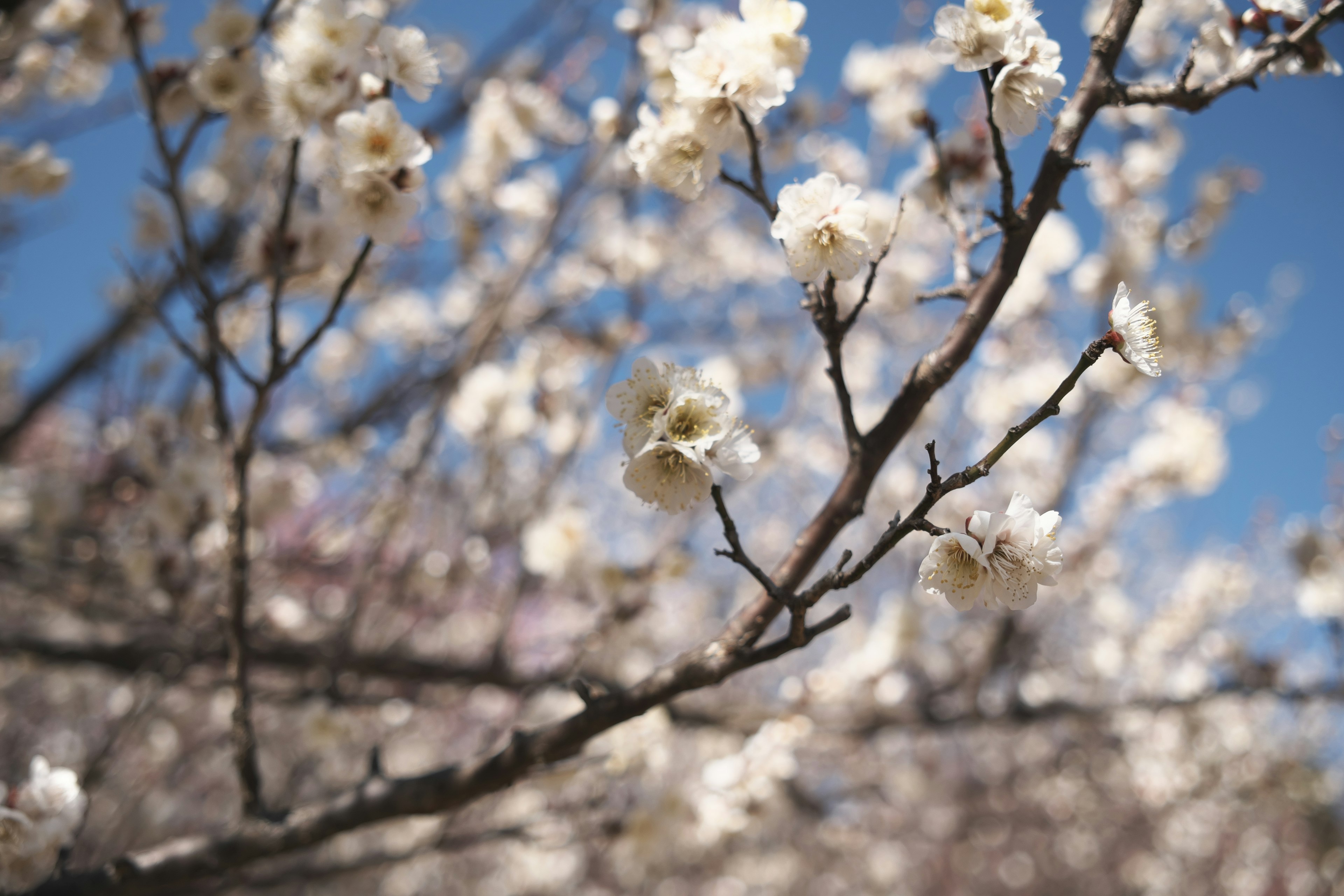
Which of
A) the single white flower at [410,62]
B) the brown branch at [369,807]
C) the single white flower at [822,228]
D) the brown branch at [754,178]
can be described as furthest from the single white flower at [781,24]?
the brown branch at [369,807]

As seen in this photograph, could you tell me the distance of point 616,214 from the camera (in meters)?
4.88

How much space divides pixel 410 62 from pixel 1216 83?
5.14ft

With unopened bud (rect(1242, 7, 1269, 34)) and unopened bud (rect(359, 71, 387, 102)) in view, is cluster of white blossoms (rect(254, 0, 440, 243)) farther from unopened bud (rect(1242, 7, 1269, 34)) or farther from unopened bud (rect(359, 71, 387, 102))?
unopened bud (rect(1242, 7, 1269, 34))

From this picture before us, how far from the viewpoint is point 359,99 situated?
5.06 feet

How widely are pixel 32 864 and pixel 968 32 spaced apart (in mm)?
2398

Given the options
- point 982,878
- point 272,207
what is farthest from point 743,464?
point 982,878

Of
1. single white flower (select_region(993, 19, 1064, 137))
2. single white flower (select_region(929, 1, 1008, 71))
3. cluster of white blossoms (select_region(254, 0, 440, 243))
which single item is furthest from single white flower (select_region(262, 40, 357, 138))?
single white flower (select_region(993, 19, 1064, 137))

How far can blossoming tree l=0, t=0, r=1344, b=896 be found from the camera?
1264 mm

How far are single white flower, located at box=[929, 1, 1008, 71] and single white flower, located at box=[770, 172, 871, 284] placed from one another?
0.33 m

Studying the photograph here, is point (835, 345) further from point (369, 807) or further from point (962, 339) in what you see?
point (369, 807)

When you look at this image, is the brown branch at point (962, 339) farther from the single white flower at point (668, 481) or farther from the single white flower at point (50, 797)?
the single white flower at point (50, 797)

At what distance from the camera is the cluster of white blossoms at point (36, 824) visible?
1399mm

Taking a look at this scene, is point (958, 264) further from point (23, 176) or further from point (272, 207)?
point (23, 176)

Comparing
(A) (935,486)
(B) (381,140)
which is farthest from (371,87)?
(A) (935,486)
